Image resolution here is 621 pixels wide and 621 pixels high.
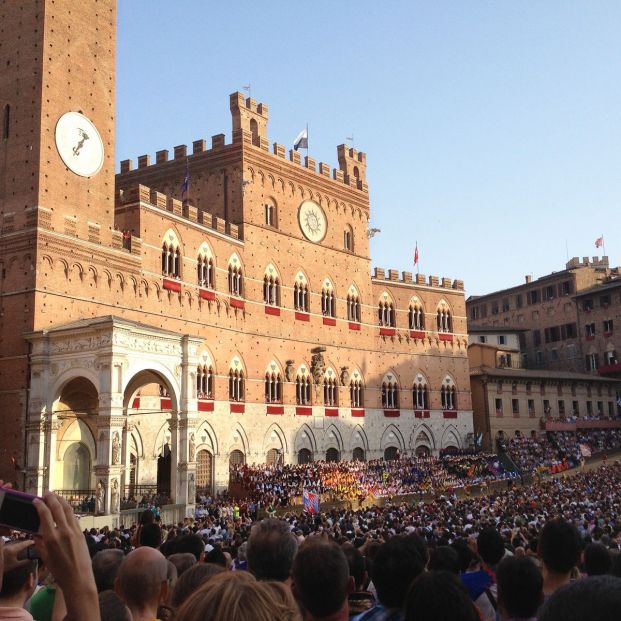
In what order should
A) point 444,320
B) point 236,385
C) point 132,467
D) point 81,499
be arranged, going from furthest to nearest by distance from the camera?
1. point 444,320
2. point 236,385
3. point 132,467
4. point 81,499

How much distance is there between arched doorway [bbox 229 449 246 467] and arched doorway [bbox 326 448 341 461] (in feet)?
22.3

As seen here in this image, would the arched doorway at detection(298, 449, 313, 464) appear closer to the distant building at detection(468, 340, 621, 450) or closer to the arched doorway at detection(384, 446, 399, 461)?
the arched doorway at detection(384, 446, 399, 461)

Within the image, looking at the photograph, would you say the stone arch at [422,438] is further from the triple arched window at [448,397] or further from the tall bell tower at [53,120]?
the tall bell tower at [53,120]

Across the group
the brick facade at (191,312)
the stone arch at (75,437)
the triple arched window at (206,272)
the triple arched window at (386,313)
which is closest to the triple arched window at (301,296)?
the brick facade at (191,312)

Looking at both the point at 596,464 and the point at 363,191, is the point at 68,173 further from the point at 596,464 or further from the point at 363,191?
the point at 596,464

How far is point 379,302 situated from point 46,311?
24.4 m

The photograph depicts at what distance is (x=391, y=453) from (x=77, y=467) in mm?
21982

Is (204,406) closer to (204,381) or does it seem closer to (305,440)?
(204,381)

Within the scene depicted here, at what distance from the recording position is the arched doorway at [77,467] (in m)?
29.0

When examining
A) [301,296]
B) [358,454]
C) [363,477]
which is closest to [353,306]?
[301,296]

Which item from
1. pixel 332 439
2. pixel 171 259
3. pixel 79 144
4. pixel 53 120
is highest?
pixel 53 120

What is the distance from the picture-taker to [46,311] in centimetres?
2797

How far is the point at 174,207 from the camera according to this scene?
35562 millimetres

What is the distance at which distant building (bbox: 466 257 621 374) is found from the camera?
64.1 meters
